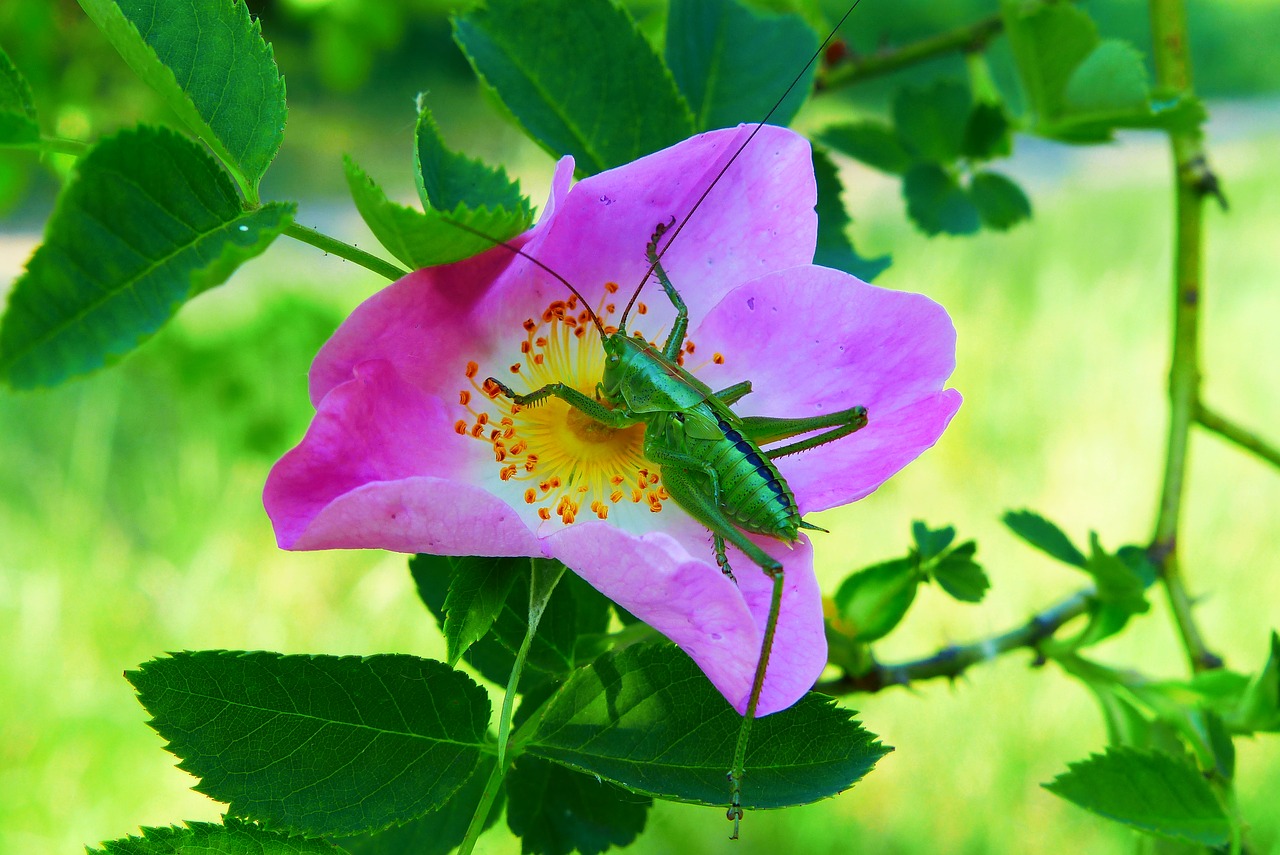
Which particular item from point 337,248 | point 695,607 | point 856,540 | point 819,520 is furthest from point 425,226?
point 856,540

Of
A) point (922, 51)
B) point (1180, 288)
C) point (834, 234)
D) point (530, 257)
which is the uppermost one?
point (922, 51)

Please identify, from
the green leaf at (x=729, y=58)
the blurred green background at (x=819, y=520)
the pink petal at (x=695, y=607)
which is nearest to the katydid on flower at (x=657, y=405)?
the pink petal at (x=695, y=607)

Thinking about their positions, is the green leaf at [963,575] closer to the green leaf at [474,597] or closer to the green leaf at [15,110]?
the green leaf at [474,597]

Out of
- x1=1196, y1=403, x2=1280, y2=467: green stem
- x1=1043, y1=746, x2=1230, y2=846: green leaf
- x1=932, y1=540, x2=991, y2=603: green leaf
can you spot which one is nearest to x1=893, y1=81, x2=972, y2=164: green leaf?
x1=1196, y1=403, x2=1280, y2=467: green stem

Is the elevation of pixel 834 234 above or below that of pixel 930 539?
above

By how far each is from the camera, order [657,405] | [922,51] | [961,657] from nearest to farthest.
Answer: [657,405], [961,657], [922,51]

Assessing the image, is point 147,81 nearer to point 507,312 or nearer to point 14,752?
point 507,312

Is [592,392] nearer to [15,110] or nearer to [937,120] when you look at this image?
[15,110]
